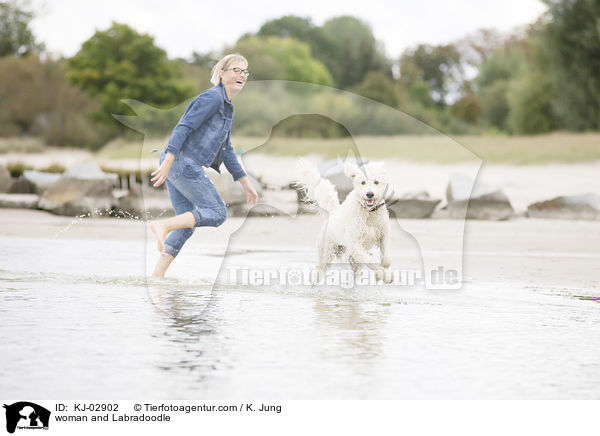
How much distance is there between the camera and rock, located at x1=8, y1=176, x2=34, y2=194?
67.6 feet

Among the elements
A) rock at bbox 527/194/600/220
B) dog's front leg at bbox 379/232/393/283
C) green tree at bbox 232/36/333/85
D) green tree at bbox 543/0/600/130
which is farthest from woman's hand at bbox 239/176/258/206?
green tree at bbox 232/36/333/85

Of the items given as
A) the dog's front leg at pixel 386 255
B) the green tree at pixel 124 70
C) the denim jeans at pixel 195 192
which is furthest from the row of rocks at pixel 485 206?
the green tree at pixel 124 70

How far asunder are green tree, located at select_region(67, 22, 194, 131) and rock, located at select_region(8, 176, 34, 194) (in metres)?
17.7

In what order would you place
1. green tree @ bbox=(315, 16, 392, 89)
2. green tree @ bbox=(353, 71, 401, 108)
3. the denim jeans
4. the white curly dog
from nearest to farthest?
1. the denim jeans
2. the white curly dog
3. green tree @ bbox=(353, 71, 401, 108)
4. green tree @ bbox=(315, 16, 392, 89)

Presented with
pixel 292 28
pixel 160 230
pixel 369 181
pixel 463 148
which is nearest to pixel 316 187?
pixel 369 181

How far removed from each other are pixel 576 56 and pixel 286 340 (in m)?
26.4

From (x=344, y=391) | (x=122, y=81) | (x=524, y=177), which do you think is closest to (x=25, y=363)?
(x=344, y=391)

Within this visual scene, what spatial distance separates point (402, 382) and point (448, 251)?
765cm

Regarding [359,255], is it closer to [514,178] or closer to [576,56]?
[514,178]

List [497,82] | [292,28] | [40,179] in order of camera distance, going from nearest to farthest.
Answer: [40,179]
[497,82]
[292,28]

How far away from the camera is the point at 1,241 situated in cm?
1396

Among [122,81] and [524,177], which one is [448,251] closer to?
[524,177]

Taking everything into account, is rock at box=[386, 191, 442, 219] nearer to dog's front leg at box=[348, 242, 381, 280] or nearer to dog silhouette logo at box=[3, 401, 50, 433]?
dog's front leg at box=[348, 242, 381, 280]

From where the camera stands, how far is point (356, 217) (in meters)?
8.18
